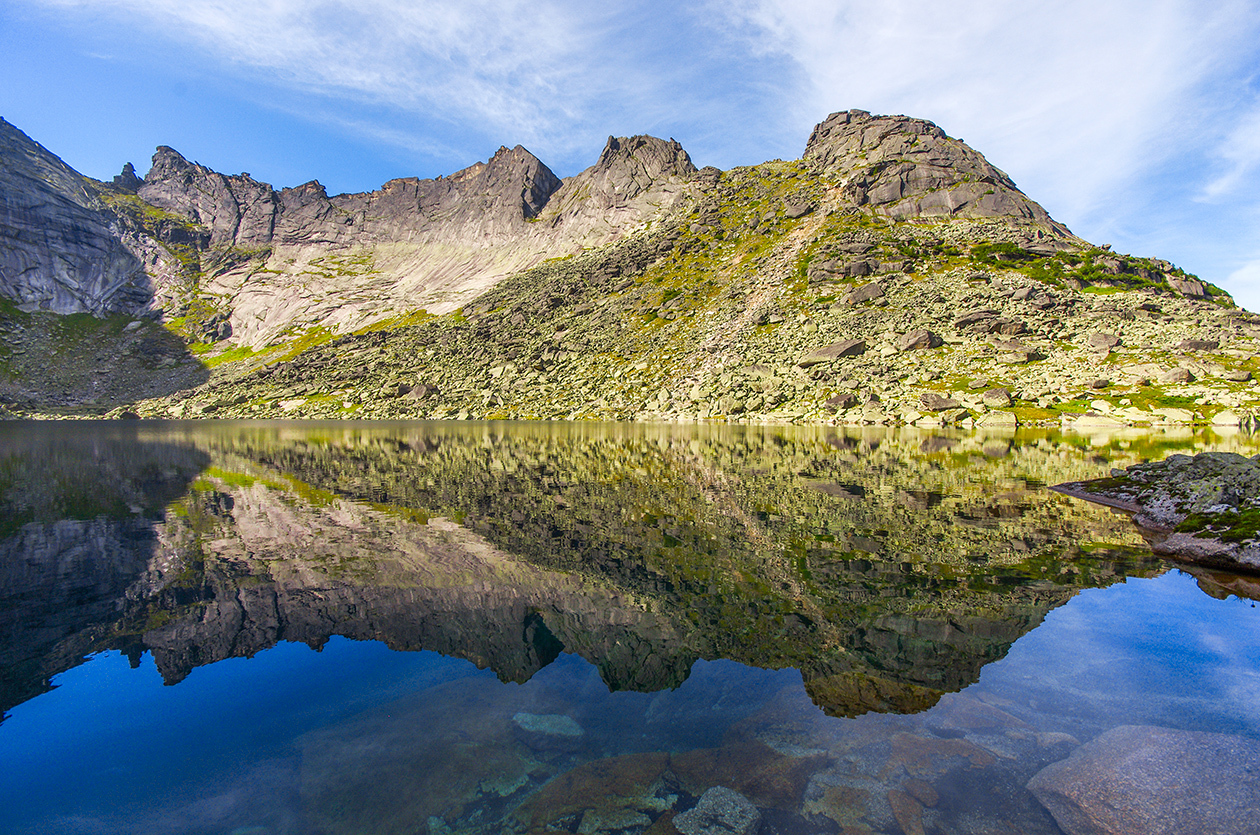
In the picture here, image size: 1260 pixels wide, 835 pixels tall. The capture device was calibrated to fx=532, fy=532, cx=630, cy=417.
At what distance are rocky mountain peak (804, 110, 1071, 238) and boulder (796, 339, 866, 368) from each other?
65.8 meters

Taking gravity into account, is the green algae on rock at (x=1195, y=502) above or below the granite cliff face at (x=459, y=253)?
below

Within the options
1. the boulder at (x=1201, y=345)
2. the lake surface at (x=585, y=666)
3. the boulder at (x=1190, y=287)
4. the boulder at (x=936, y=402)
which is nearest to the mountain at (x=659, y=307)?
the boulder at (x=1201, y=345)

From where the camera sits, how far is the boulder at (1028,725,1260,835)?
512cm

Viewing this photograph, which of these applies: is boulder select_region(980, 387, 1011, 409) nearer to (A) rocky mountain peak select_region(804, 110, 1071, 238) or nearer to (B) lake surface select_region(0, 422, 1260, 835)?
(B) lake surface select_region(0, 422, 1260, 835)

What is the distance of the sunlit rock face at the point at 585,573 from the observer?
888 cm

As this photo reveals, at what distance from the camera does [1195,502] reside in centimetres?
1734

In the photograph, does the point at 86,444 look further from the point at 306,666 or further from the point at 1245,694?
the point at 1245,694

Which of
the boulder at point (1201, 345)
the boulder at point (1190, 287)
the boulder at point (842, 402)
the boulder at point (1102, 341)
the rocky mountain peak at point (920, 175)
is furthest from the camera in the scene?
the rocky mountain peak at point (920, 175)

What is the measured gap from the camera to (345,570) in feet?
42.1

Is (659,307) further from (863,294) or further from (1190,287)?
(1190,287)

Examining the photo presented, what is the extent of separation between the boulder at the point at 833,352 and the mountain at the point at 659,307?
1.25 ft

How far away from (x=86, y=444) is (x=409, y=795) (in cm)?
6489

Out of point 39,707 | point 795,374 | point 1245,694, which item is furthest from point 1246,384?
point 39,707

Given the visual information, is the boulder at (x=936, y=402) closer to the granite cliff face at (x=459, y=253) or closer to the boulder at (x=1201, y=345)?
the boulder at (x=1201, y=345)
